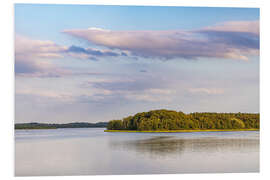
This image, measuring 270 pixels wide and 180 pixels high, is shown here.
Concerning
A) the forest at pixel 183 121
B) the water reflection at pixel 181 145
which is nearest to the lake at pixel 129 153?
the water reflection at pixel 181 145

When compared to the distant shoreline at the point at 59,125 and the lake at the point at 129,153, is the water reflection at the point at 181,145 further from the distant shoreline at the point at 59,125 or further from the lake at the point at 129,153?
the distant shoreline at the point at 59,125

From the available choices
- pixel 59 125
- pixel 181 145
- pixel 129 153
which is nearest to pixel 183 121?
pixel 181 145

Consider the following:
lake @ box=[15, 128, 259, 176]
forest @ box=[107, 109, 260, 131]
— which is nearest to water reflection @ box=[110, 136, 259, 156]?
lake @ box=[15, 128, 259, 176]

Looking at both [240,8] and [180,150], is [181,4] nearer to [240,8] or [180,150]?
[240,8]
